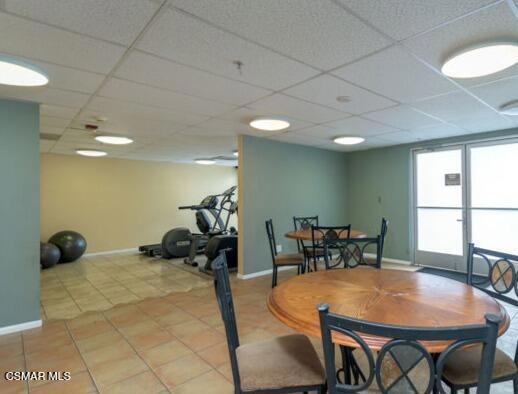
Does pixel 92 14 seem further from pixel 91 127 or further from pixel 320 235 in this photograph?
pixel 320 235

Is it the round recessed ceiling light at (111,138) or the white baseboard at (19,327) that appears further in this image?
the round recessed ceiling light at (111,138)

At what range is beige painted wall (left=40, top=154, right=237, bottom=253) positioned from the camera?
641 cm

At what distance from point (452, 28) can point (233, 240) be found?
441 cm

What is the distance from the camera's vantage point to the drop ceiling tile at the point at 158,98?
270 centimetres

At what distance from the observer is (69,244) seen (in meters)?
5.98

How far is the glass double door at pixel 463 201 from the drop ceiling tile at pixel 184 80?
13.5 feet

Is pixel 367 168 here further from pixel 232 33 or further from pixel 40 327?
pixel 40 327

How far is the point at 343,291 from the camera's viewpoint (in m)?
1.70

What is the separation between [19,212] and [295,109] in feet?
10.2

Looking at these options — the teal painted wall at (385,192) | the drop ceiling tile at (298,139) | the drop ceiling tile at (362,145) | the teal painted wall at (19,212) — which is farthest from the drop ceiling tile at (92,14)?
the teal painted wall at (385,192)

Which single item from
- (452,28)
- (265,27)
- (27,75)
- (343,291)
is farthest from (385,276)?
(27,75)

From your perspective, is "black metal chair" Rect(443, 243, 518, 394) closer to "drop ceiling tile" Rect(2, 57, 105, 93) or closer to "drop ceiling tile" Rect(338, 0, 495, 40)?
"drop ceiling tile" Rect(338, 0, 495, 40)

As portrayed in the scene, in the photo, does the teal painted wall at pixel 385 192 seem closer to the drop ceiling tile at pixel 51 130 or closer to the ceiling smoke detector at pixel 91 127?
the ceiling smoke detector at pixel 91 127

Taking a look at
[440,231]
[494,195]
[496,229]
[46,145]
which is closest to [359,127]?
[494,195]
